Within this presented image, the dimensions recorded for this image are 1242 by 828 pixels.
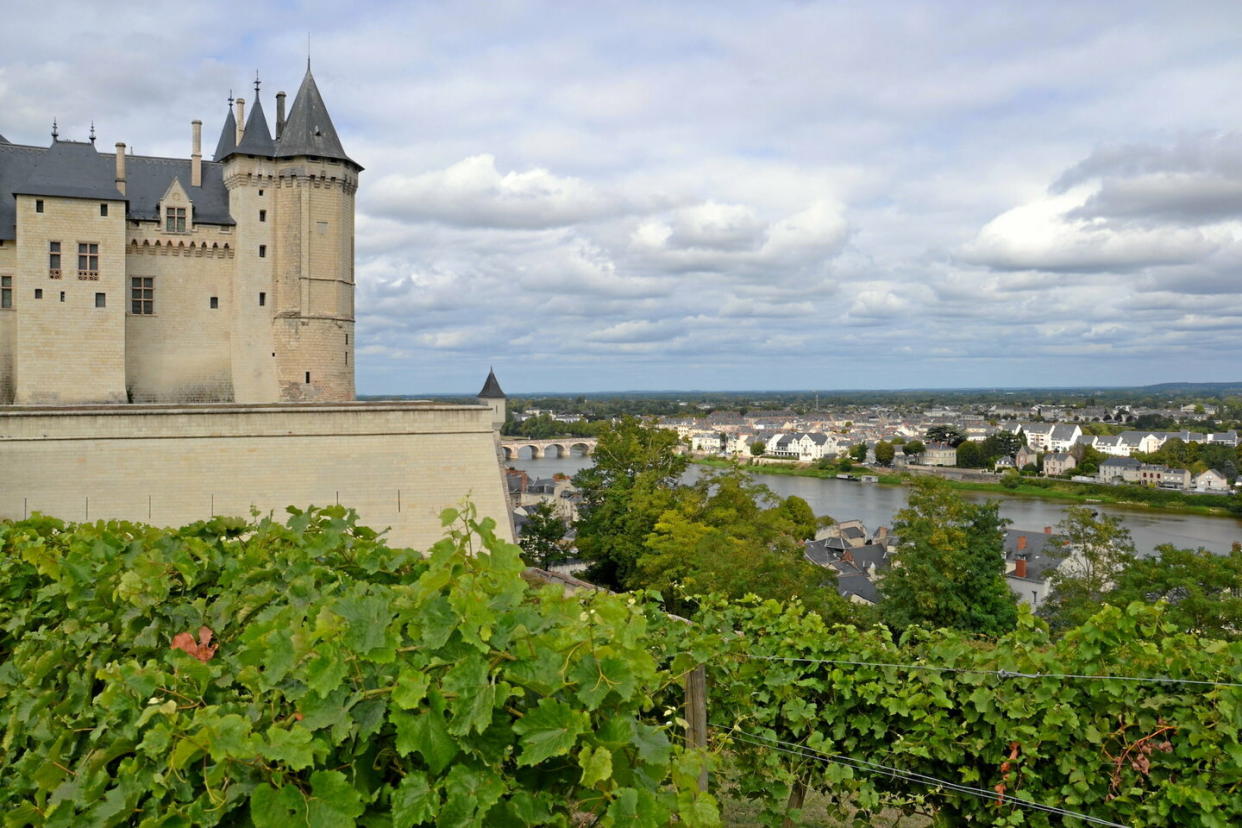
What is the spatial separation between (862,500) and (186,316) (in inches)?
2283

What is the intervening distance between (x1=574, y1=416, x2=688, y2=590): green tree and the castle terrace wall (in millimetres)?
10467

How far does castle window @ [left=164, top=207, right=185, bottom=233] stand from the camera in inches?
944

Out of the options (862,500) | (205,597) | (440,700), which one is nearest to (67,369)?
(205,597)

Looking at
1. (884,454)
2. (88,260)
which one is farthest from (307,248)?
(884,454)

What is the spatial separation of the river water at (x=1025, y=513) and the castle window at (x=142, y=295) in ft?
79.3

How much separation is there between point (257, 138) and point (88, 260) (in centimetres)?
550

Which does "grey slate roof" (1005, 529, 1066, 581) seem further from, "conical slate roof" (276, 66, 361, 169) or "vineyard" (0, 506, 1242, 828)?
"vineyard" (0, 506, 1242, 828)

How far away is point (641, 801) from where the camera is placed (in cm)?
240

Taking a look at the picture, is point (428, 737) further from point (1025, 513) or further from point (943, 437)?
point (943, 437)

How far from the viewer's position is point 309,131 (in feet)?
77.2

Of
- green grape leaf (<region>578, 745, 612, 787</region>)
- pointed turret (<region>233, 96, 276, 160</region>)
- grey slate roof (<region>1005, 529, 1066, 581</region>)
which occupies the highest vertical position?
pointed turret (<region>233, 96, 276, 160</region>)

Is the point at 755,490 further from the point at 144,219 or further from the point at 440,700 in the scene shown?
the point at 440,700

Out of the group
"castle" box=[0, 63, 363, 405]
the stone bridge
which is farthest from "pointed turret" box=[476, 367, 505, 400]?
the stone bridge

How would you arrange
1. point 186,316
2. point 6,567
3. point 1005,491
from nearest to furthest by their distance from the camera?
1. point 6,567
2. point 186,316
3. point 1005,491
